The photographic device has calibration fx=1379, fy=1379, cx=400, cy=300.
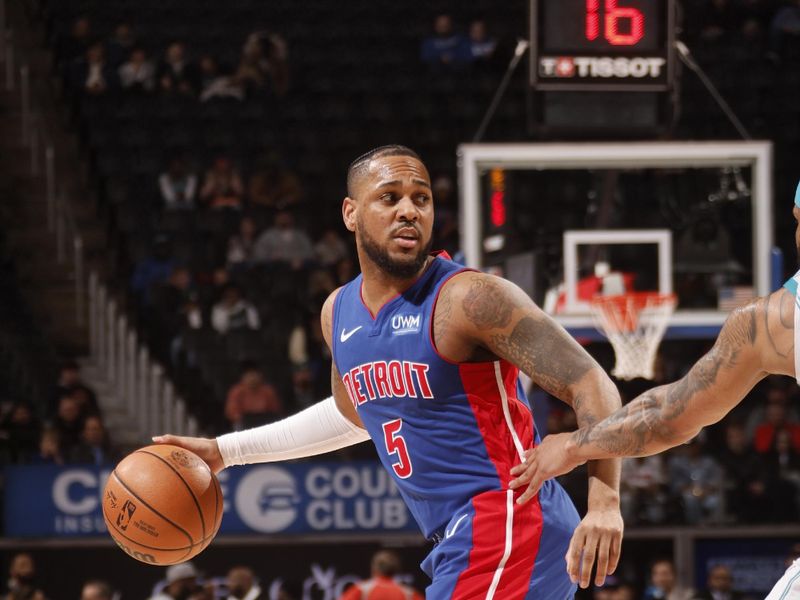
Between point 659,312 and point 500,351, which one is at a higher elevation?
point 500,351

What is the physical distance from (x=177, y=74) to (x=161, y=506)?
35.8 ft

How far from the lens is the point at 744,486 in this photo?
1035 centimetres

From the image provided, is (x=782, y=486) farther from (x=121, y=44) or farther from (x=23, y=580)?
(x=121, y=44)

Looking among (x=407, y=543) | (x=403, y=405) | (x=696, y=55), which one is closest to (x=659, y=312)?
(x=407, y=543)

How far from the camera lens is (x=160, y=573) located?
33.9 ft

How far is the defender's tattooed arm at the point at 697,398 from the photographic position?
329 centimetres

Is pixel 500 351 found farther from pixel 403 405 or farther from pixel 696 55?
pixel 696 55

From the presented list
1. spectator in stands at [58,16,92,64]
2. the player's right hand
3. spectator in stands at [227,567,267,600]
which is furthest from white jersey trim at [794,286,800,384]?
spectator in stands at [58,16,92,64]

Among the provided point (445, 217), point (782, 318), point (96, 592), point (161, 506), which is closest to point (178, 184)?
point (445, 217)

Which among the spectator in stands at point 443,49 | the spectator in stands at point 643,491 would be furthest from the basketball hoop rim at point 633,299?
the spectator in stands at point 443,49

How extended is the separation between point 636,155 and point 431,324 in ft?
17.2

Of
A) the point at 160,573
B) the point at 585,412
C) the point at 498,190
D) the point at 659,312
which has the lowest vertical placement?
the point at 160,573

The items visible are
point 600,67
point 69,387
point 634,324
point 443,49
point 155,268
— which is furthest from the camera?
point 443,49

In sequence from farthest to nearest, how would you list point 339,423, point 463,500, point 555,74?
point 555,74
point 339,423
point 463,500
